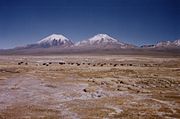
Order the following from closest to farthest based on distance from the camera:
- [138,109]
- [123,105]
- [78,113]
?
[78,113]
[138,109]
[123,105]

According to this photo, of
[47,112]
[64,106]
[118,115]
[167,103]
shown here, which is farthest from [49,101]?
[167,103]

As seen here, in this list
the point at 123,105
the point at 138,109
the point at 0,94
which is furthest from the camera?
the point at 0,94

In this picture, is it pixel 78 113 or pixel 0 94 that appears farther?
pixel 0 94

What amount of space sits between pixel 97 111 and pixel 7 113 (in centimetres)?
680

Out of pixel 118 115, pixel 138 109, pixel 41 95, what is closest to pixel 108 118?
pixel 118 115

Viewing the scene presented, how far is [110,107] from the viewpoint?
2241cm

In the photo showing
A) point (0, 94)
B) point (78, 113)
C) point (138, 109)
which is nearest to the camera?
point (78, 113)

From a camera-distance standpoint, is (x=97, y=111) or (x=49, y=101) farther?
(x=49, y=101)

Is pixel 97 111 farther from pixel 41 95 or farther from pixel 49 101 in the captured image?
pixel 41 95

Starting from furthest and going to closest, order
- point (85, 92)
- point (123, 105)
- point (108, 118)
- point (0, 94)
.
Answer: point (85, 92), point (0, 94), point (123, 105), point (108, 118)

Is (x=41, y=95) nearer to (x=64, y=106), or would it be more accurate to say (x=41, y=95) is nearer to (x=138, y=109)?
(x=64, y=106)

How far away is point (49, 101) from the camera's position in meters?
24.7

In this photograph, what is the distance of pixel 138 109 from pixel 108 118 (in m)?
4.03

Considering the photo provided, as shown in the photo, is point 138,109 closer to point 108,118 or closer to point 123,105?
point 123,105
